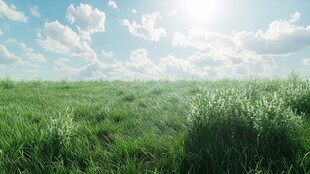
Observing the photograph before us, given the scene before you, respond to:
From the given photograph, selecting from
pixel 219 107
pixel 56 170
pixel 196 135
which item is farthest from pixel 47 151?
pixel 219 107

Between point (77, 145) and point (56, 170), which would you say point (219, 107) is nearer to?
point (77, 145)

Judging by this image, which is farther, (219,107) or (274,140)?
(219,107)

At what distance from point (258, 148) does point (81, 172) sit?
2.21 m

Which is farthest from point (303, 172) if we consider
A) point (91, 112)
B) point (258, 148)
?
point (91, 112)

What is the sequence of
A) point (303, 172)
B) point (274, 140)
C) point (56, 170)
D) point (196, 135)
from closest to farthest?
point (303, 172) < point (56, 170) < point (274, 140) < point (196, 135)

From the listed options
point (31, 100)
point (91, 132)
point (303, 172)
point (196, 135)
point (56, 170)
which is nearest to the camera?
point (303, 172)

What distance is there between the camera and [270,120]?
3.89 meters

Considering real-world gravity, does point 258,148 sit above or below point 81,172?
above

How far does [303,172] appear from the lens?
11.2 ft

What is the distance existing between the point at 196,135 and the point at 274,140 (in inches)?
40.0

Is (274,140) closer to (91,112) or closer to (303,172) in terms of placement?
(303,172)

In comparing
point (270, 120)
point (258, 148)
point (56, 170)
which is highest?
point (270, 120)

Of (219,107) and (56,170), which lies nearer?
(56,170)

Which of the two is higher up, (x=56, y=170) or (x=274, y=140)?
(x=274, y=140)
